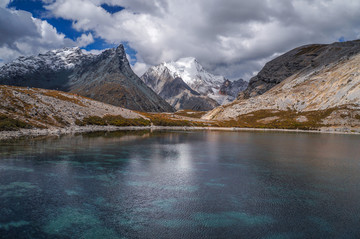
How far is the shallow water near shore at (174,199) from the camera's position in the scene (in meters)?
15.2

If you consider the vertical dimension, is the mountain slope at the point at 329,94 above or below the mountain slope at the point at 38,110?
above

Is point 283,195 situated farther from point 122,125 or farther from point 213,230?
point 122,125

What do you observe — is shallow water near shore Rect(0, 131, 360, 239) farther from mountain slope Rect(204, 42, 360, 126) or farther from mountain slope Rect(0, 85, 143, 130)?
mountain slope Rect(204, 42, 360, 126)

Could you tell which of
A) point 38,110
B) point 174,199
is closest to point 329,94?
point 38,110

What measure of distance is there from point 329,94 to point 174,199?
170339 mm

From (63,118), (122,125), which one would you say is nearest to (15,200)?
(63,118)

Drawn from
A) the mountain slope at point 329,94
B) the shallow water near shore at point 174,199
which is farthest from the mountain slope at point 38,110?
the mountain slope at point 329,94

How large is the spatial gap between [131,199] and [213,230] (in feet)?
26.0

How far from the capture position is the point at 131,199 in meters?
20.2

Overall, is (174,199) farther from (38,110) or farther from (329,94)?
(329,94)

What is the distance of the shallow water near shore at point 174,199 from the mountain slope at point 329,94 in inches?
4642

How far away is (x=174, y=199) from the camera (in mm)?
20375

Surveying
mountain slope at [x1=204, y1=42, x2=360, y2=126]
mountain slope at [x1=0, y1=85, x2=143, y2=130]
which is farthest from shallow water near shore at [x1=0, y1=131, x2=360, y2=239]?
mountain slope at [x1=204, y1=42, x2=360, y2=126]

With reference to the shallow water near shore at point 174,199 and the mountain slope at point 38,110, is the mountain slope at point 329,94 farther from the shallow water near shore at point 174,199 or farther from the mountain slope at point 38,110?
the mountain slope at point 38,110
